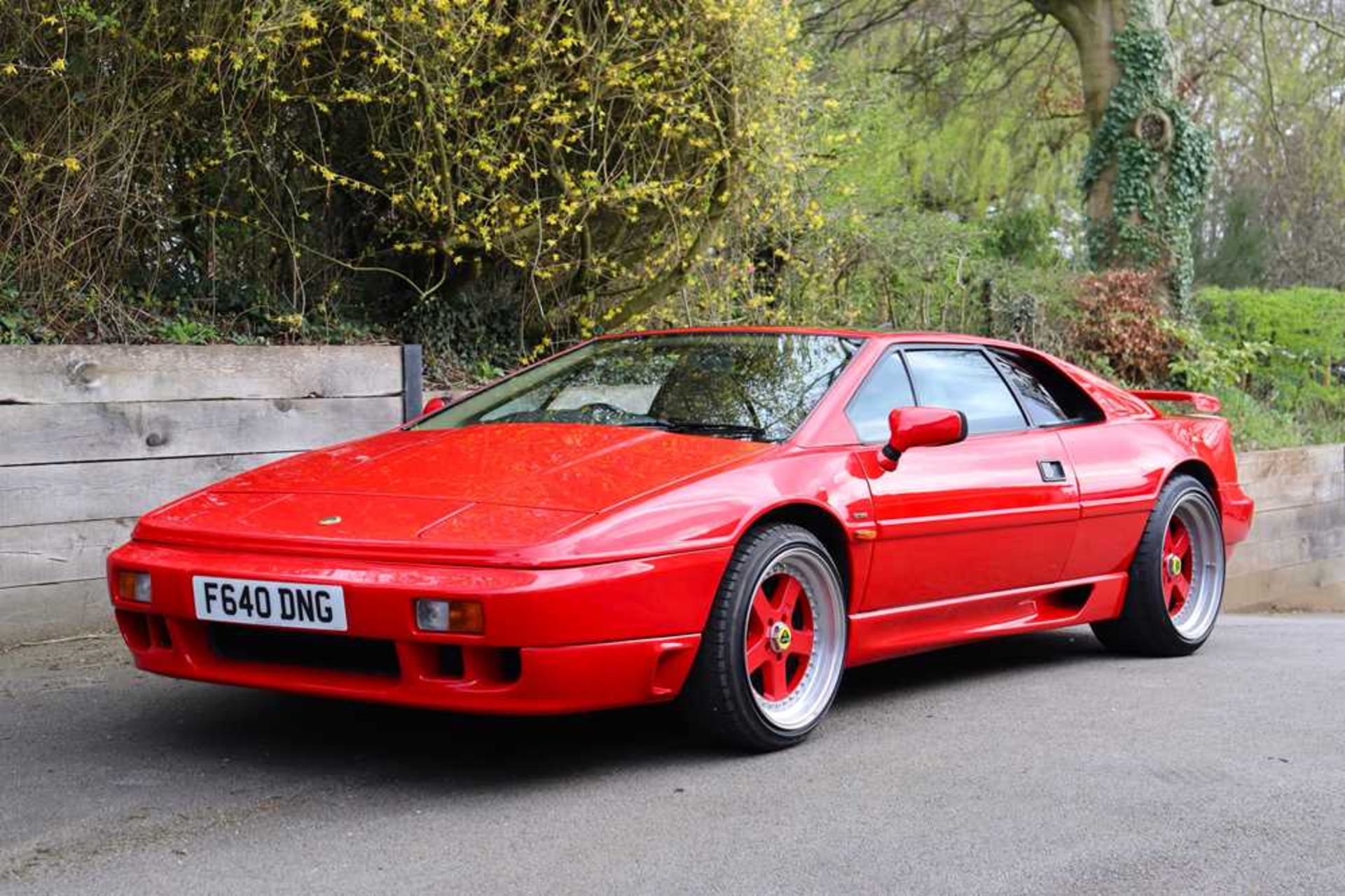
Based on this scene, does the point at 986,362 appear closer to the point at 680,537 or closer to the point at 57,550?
the point at 680,537

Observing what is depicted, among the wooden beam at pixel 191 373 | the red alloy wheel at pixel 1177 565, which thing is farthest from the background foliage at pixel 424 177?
the red alloy wheel at pixel 1177 565

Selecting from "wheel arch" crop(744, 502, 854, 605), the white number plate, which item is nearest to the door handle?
"wheel arch" crop(744, 502, 854, 605)

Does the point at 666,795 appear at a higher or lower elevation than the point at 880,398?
lower

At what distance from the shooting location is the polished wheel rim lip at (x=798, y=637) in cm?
444

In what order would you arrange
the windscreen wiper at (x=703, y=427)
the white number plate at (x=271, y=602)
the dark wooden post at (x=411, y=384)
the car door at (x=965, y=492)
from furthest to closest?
the dark wooden post at (x=411, y=384)
the car door at (x=965, y=492)
the windscreen wiper at (x=703, y=427)
the white number plate at (x=271, y=602)

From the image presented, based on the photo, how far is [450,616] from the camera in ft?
12.6

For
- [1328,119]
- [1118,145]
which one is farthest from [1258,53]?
[1118,145]

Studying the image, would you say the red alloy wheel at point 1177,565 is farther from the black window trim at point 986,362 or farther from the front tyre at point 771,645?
the front tyre at point 771,645

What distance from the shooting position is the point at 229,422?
22.0ft

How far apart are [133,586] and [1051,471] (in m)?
3.17

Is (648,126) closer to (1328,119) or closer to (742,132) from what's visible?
(742,132)

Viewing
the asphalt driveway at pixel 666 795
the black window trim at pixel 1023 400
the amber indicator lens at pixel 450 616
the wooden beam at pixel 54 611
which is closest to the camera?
the asphalt driveway at pixel 666 795

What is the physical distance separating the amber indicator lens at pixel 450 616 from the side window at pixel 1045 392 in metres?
2.77

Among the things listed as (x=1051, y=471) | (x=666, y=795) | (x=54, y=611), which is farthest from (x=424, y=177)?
(x=666, y=795)
